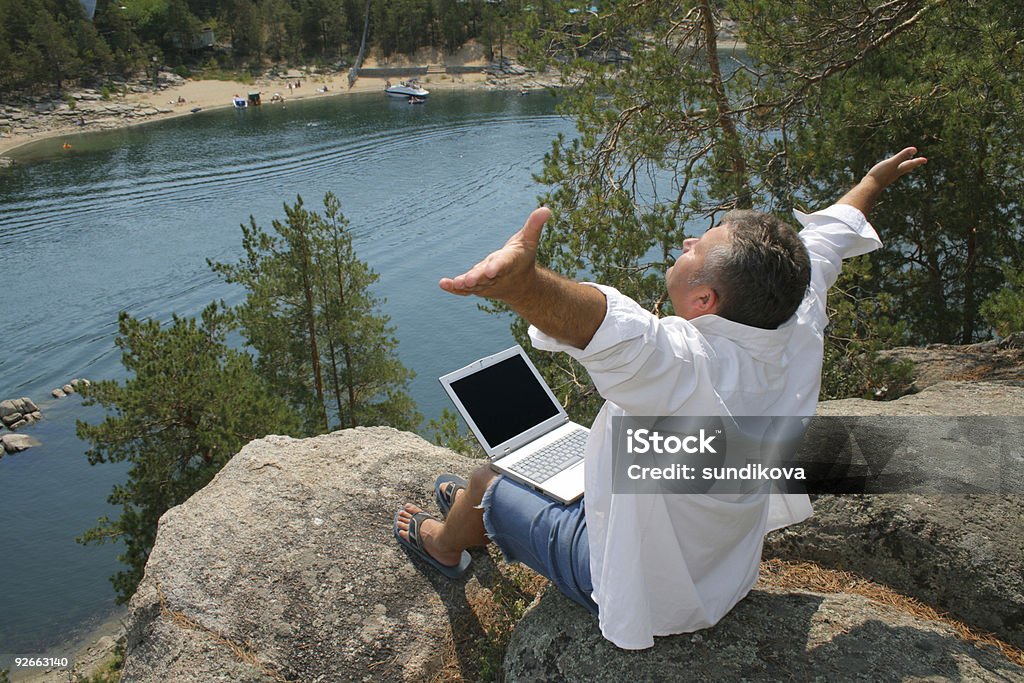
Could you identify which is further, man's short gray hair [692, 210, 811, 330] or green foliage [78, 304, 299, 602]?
green foliage [78, 304, 299, 602]

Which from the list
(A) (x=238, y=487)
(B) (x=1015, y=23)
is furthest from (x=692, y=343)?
(B) (x=1015, y=23)

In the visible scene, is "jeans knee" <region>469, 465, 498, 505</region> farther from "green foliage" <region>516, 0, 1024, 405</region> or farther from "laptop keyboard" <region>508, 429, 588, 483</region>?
"green foliage" <region>516, 0, 1024, 405</region>

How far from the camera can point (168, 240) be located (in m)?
29.1

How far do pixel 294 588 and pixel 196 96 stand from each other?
211ft

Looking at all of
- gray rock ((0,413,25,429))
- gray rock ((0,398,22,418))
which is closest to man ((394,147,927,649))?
gray rock ((0,413,25,429))

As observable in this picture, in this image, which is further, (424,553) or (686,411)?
(424,553)

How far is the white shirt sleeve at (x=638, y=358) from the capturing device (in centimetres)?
191

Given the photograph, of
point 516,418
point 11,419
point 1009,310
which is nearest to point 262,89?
point 11,419

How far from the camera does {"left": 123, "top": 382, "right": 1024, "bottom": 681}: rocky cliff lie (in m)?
2.84

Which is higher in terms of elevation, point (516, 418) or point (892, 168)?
point (892, 168)

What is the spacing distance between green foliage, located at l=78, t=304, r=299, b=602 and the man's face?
8.54 metres

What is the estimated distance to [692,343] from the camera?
2105 mm

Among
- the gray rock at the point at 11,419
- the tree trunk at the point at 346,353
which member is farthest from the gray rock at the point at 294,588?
the gray rock at the point at 11,419

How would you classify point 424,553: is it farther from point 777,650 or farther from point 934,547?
point 934,547
